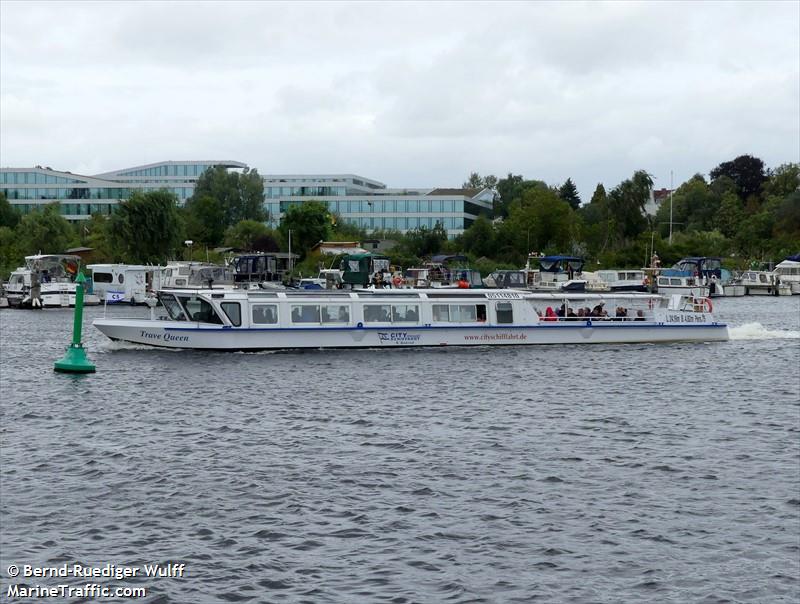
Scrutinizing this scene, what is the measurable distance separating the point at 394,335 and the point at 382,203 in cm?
12339

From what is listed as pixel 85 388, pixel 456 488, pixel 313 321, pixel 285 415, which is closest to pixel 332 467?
pixel 456 488

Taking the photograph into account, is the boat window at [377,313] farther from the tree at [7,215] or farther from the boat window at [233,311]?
the tree at [7,215]

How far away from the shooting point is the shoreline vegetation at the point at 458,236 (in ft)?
403

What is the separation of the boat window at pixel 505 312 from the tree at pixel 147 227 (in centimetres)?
7156

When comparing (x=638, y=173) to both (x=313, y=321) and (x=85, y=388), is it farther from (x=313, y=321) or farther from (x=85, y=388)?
(x=85, y=388)

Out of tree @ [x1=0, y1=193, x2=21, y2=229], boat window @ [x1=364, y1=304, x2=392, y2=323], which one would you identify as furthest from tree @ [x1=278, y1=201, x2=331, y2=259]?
boat window @ [x1=364, y1=304, x2=392, y2=323]

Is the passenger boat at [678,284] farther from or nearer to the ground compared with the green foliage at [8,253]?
nearer to the ground

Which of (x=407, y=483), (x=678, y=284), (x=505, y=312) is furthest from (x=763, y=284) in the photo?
(x=407, y=483)

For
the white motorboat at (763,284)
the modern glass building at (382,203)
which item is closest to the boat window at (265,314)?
the white motorboat at (763,284)

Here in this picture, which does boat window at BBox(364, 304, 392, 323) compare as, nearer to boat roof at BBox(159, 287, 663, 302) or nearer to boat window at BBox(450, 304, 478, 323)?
boat roof at BBox(159, 287, 663, 302)

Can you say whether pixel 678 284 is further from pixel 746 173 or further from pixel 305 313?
pixel 746 173

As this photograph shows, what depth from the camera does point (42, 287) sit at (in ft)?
316

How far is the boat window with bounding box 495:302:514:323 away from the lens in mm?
55500

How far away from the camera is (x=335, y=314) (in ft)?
175
